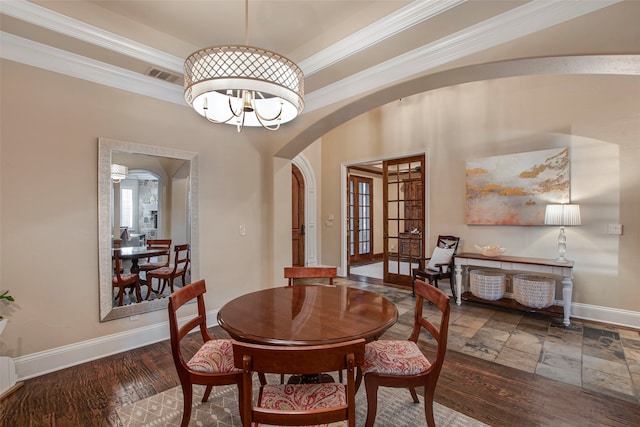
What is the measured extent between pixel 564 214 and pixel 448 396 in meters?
2.79

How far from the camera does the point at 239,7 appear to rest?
2.21 metres

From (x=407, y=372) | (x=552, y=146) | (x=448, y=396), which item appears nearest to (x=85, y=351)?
(x=407, y=372)

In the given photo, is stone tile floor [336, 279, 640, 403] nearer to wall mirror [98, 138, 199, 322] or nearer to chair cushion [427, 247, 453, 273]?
chair cushion [427, 247, 453, 273]

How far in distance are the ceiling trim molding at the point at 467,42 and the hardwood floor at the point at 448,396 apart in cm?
252

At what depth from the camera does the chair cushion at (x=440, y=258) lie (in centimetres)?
446

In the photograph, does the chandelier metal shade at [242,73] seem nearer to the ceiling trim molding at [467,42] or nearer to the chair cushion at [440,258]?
the ceiling trim molding at [467,42]

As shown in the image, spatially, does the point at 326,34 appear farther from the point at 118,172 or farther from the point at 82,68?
the point at 118,172

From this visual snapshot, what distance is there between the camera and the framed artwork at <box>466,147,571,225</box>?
3752 millimetres

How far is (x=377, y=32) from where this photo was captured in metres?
2.21

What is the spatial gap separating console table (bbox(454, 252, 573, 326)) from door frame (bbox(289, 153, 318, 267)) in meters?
3.14

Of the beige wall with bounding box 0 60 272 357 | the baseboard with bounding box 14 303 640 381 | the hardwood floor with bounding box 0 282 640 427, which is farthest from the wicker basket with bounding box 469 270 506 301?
the beige wall with bounding box 0 60 272 357

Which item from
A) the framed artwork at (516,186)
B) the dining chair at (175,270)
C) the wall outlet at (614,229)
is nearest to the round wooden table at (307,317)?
the dining chair at (175,270)

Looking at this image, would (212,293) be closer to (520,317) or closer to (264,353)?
(264,353)

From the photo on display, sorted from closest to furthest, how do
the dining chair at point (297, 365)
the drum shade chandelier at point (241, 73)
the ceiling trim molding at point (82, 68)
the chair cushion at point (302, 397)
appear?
the dining chair at point (297, 365) → the chair cushion at point (302, 397) → the drum shade chandelier at point (241, 73) → the ceiling trim molding at point (82, 68)
